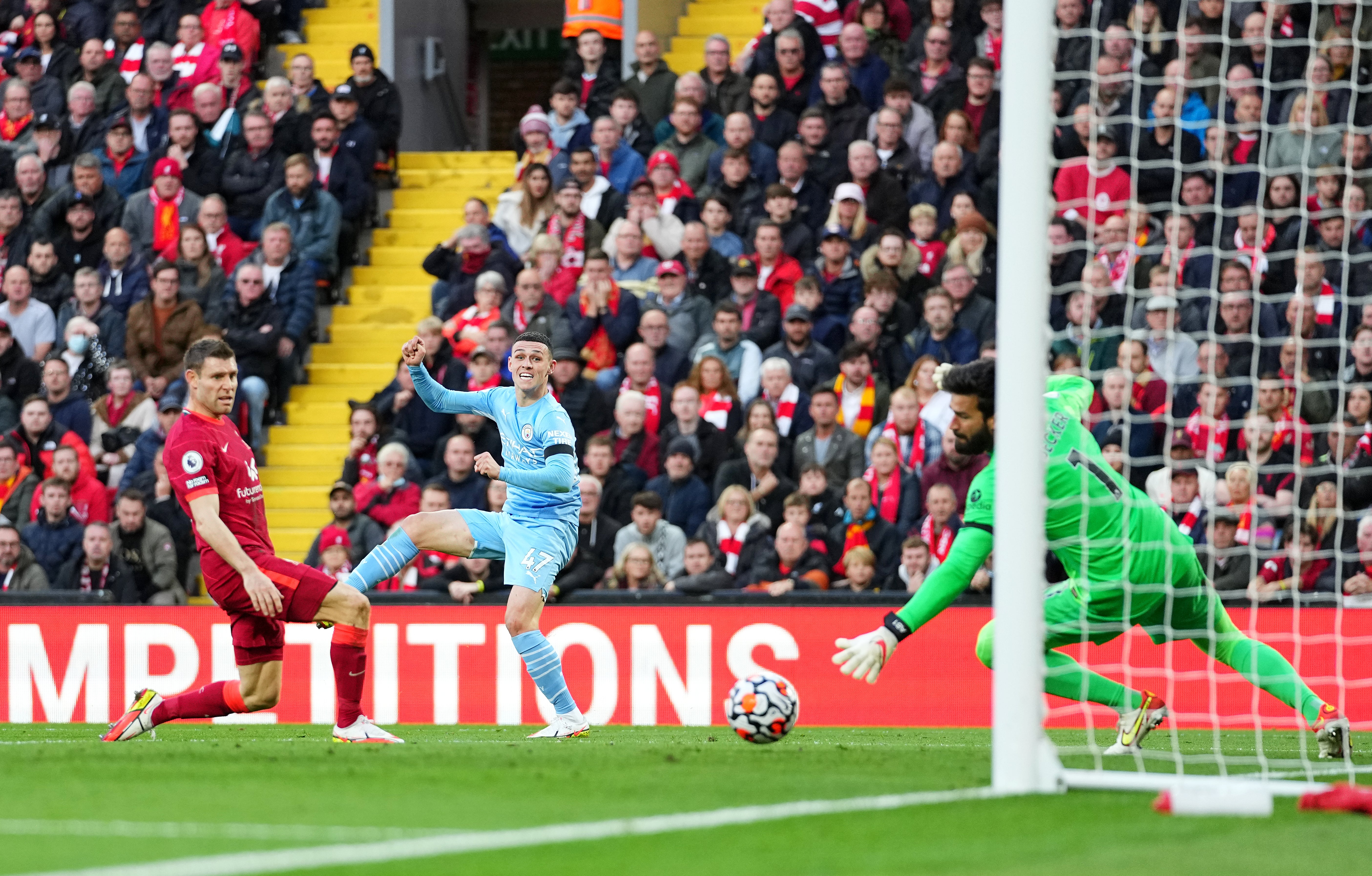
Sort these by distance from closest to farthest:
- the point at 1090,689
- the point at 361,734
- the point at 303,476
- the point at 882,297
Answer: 1. the point at 361,734
2. the point at 1090,689
3. the point at 882,297
4. the point at 303,476

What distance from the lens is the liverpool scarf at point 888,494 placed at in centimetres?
1305

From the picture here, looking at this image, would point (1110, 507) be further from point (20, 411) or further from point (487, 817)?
point (20, 411)

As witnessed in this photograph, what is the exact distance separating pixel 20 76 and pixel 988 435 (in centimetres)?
1257

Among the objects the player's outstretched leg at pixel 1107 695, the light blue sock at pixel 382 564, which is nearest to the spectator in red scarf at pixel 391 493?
the light blue sock at pixel 382 564

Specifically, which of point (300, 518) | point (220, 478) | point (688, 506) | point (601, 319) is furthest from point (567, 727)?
point (300, 518)

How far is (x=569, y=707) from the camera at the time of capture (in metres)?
9.77

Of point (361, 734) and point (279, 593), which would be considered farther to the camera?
point (361, 734)

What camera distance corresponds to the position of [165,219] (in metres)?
16.5

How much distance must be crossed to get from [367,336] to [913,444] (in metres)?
5.95

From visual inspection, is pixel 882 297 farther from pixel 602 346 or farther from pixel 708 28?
pixel 708 28

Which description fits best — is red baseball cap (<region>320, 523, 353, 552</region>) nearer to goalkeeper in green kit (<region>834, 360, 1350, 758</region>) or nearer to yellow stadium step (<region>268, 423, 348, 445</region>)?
yellow stadium step (<region>268, 423, 348, 445</region>)

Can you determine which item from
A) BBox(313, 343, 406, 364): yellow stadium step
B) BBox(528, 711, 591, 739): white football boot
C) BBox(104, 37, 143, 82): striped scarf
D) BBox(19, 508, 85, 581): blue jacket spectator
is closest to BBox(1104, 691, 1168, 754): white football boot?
BBox(528, 711, 591, 739): white football boot

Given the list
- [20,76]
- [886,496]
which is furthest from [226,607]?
[20,76]

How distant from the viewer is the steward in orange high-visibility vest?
1748 cm
